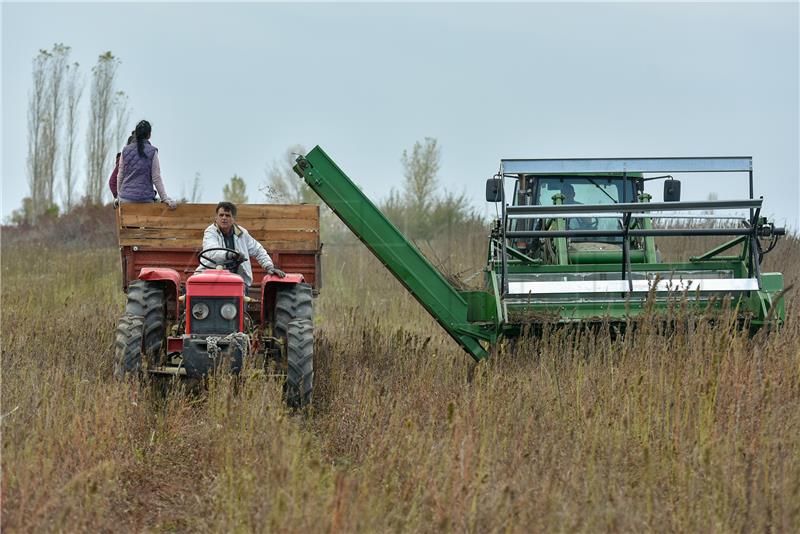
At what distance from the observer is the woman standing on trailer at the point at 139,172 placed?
9.32 m

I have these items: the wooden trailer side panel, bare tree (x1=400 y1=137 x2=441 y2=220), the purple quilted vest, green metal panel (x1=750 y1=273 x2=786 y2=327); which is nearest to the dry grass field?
green metal panel (x1=750 y1=273 x2=786 y2=327)

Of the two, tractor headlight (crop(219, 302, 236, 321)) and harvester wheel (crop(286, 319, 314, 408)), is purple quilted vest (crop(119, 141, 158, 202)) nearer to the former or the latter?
tractor headlight (crop(219, 302, 236, 321))

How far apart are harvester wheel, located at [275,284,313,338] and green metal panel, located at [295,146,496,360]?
986mm

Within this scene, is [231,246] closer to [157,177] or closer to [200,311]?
[200,311]

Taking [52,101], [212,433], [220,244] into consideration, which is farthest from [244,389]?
[52,101]

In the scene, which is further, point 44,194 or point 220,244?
point 44,194

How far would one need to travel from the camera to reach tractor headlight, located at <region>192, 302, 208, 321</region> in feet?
24.2

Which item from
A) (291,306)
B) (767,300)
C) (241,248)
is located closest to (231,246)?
(241,248)

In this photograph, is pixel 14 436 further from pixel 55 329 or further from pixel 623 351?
pixel 55 329

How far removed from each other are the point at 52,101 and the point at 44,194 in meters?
3.25

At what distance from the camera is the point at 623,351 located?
7.03 meters

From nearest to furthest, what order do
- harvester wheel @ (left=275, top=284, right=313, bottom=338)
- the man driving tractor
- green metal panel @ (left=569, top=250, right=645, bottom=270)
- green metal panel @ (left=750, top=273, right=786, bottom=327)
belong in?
harvester wheel @ (left=275, top=284, right=313, bottom=338), the man driving tractor, green metal panel @ (left=750, top=273, right=786, bottom=327), green metal panel @ (left=569, top=250, right=645, bottom=270)

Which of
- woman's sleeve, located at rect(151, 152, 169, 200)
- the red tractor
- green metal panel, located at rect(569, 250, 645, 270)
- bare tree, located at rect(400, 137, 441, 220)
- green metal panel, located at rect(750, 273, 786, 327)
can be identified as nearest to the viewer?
the red tractor

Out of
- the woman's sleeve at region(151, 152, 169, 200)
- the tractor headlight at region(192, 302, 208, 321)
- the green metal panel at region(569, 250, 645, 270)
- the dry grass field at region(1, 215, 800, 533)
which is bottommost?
the dry grass field at region(1, 215, 800, 533)
